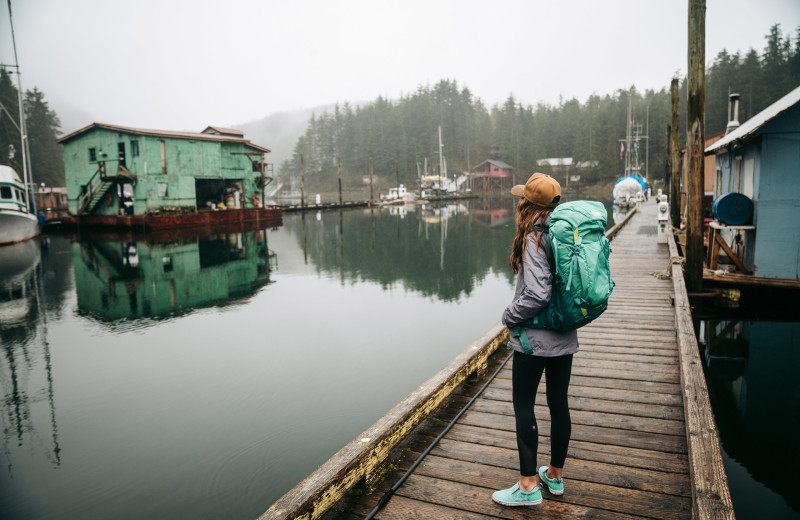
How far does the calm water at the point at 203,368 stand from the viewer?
529cm

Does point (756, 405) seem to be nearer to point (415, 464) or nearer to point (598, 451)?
point (598, 451)

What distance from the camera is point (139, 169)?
3462cm

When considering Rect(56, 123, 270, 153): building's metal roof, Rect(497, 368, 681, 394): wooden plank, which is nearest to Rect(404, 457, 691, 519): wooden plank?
Rect(497, 368, 681, 394): wooden plank

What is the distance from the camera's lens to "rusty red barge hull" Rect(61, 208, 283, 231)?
1326 inches

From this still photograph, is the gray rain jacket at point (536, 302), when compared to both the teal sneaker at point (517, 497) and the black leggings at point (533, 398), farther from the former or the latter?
the teal sneaker at point (517, 497)

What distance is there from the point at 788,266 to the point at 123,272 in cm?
2051

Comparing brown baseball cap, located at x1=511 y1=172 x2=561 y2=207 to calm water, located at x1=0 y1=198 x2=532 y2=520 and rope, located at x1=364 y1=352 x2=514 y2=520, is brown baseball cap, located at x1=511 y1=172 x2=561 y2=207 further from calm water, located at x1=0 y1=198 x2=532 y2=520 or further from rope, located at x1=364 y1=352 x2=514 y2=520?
calm water, located at x1=0 y1=198 x2=532 y2=520

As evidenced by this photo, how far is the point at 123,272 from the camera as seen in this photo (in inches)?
741

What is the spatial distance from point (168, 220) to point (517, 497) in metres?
36.3

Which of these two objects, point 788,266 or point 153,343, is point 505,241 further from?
point 153,343

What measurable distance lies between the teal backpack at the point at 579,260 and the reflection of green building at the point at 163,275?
40.9ft

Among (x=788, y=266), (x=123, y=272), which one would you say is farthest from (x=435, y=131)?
(x=788, y=266)

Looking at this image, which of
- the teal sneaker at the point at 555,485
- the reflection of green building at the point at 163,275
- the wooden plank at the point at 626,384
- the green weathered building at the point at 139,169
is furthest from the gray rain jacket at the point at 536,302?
the green weathered building at the point at 139,169

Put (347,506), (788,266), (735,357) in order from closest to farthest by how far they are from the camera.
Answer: (347,506)
(735,357)
(788,266)
